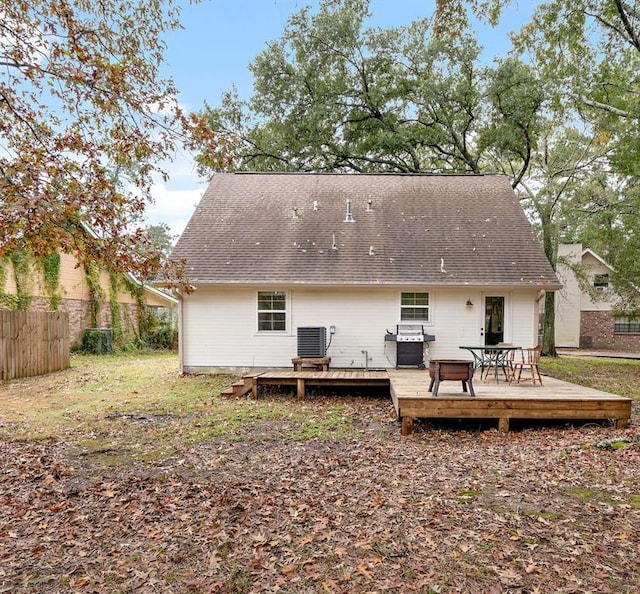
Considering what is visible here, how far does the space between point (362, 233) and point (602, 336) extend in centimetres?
2059

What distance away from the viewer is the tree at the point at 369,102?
1712cm

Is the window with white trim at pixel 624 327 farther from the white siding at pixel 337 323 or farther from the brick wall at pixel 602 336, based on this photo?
the white siding at pixel 337 323

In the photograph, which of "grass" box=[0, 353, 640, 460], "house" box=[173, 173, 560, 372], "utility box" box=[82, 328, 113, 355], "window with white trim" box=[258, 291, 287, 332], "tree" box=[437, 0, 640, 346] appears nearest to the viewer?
"grass" box=[0, 353, 640, 460]

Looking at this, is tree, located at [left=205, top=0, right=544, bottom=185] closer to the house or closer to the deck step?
the house

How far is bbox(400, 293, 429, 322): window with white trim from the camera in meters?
11.4

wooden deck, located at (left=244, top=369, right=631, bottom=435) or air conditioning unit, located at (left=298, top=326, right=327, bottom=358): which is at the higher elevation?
air conditioning unit, located at (left=298, top=326, right=327, bottom=358)

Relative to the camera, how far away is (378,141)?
1894 centimetres

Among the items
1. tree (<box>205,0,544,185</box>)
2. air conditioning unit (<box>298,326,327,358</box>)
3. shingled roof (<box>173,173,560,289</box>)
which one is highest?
tree (<box>205,0,544,185</box>)

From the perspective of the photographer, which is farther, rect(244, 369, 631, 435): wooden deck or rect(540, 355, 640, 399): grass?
rect(540, 355, 640, 399): grass

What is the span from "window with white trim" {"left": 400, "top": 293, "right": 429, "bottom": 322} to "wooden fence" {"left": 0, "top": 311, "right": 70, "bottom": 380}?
9.62 meters

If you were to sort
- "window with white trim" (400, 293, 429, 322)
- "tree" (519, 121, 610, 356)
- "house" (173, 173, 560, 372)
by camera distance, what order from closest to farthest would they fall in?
"house" (173, 173, 560, 372), "window with white trim" (400, 293, 429, 322), "tree" (519, 121, 610, 356)

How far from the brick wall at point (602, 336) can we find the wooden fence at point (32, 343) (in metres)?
26.3

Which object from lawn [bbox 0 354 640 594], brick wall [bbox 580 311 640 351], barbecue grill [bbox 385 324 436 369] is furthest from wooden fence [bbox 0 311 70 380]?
brick wall [bbox 580 311 640 351]

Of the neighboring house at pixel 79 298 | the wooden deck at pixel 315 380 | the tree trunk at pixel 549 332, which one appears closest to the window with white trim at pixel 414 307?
the wooden deck at pixel 315 380
